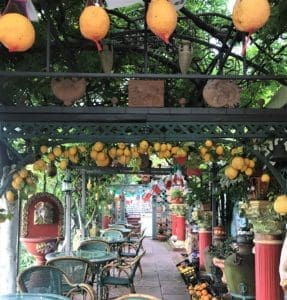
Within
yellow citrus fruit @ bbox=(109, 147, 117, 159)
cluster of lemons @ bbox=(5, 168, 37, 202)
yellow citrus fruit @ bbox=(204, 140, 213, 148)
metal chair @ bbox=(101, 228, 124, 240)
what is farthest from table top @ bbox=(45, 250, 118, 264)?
metal chair @ bbox=(101, 228, 124, 240)

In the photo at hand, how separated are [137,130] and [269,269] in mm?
2513

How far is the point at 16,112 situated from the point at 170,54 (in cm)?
188

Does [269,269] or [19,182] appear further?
[269,269]

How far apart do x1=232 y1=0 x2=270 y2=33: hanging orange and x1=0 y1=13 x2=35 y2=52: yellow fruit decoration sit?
0.91m

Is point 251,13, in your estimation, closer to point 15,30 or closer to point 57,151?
point 15,30

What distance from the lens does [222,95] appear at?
4230 mm

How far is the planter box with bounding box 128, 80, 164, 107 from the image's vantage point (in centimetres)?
414

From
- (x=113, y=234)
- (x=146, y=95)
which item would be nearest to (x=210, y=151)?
(x=146, y=95)

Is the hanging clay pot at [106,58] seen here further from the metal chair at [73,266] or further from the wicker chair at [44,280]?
the metal chair at [73,266]

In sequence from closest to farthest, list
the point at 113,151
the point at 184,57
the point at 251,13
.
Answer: the point at 251,13 < the point at 184,57 < the point at 113,151

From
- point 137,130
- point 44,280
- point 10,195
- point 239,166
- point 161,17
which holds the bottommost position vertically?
point 44,280

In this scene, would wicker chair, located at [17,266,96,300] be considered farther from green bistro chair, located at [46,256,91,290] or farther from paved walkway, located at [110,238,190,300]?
paved walkway, located at [110,238,190,300]

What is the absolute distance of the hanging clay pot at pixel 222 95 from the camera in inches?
166

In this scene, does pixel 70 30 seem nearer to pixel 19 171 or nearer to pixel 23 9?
pixel 19 171
